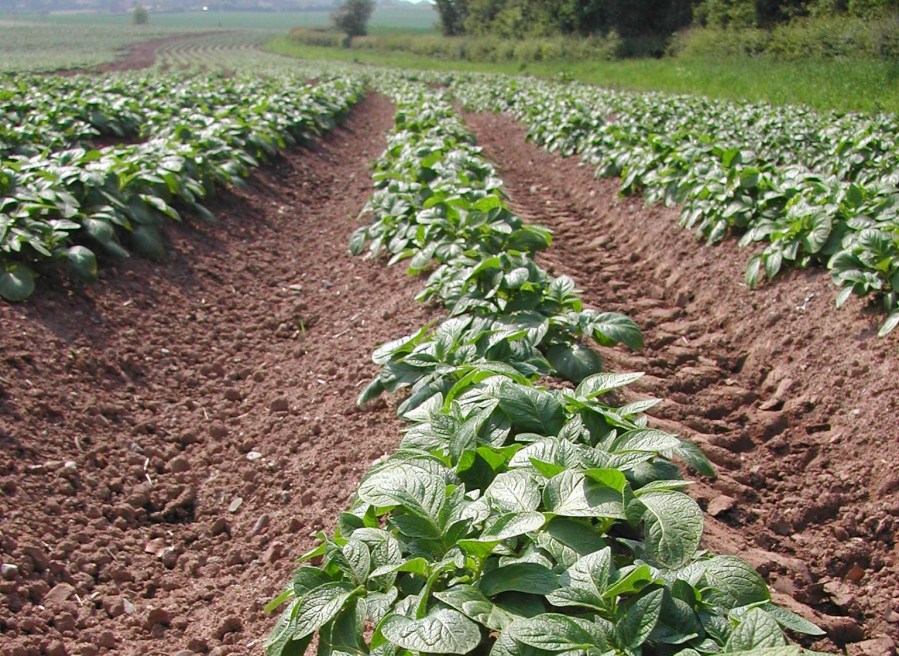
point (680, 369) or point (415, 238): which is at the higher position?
point (415, 238)

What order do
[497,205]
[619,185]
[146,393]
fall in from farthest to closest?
1. [619,185]
2. [497,205]
3. [146,393]

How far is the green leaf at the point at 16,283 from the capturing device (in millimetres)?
5113

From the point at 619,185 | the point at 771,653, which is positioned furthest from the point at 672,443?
the point at 619,185

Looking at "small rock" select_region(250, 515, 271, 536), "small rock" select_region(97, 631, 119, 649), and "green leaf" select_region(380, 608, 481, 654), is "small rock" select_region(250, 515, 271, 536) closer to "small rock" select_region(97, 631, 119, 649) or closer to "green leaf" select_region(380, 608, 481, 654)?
"small rock" select_region(97, 631, 119, 649)

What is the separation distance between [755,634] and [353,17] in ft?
299

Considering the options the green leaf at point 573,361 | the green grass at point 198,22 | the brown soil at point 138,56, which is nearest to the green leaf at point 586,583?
the green leaf at point 573,361

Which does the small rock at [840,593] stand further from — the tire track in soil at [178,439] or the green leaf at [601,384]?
the tire track in soil at [178,439]

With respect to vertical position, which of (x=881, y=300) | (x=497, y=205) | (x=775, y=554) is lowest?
(x=775, y=554)

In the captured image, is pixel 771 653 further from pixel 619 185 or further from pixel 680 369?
pixel 619 185

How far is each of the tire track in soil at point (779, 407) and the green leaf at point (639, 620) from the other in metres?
1.23

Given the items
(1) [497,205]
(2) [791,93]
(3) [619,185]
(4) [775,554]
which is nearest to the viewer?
(4) [775,554]

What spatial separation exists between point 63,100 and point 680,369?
10726 millimetres

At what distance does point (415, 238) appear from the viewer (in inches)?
231

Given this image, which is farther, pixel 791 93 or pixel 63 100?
pixel 791 93
